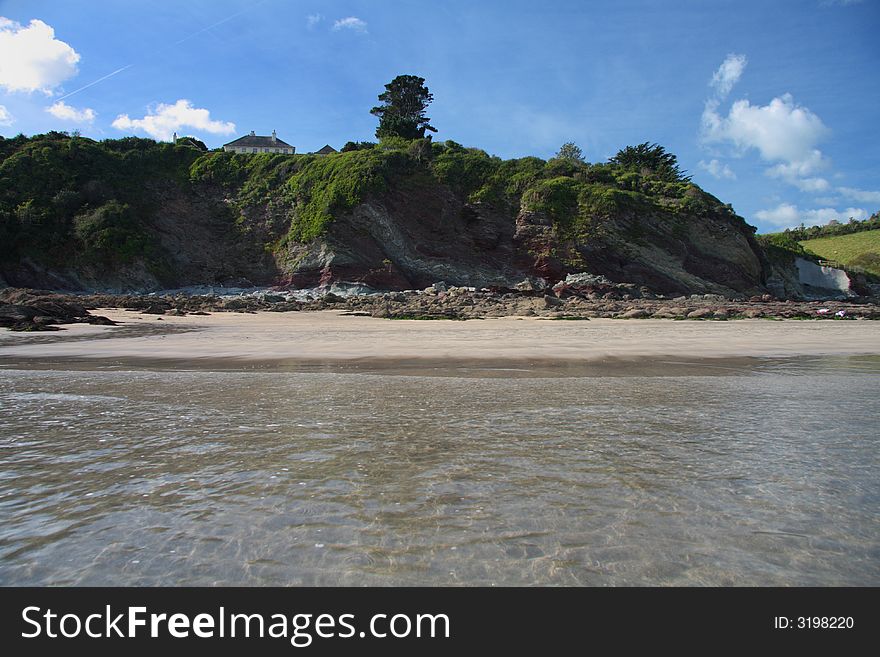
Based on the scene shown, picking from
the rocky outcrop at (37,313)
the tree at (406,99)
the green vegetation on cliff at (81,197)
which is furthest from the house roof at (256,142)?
the rocky outcrop at (37,313)

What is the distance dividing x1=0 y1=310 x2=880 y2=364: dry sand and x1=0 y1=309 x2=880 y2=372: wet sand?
2 cm

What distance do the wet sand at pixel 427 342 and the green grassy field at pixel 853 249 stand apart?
154 ft

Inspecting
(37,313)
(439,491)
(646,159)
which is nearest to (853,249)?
(646,159)

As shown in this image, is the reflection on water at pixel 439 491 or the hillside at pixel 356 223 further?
the hillside at pixel 356 223

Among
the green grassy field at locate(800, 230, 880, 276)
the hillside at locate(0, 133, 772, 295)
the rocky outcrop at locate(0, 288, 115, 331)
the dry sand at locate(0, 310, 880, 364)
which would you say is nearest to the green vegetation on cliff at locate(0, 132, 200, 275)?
the hillside at locate(0, 133, 772, 295)

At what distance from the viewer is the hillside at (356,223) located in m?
31.3

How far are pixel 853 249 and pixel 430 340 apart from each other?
214 feet

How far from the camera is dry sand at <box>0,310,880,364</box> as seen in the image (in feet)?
31.6

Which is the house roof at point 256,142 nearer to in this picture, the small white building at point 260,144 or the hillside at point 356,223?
the small white building at point 260,144

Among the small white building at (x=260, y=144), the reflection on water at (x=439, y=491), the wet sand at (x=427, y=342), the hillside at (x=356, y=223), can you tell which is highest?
the small white building at (x=260, y=144)

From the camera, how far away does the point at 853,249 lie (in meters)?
56.6

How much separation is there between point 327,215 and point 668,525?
32.6 m
